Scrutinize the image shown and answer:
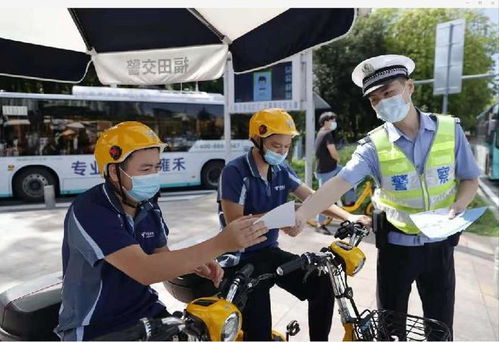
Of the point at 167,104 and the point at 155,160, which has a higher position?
the point at 167,104

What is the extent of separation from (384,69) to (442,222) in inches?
28.6

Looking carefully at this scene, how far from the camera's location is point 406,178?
6.57 ft

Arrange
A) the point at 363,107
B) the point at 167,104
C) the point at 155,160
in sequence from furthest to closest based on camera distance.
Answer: the point at 363,107, the point at 167,104, the point at 155,160

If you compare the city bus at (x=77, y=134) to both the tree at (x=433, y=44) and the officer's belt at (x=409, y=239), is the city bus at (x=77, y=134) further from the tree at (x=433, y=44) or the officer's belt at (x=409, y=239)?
the tree at (x=433, y=44)

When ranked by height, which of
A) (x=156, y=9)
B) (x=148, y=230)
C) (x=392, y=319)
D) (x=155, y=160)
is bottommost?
(x=392, y=319)

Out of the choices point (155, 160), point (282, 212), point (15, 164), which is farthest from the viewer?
point (15, 164)

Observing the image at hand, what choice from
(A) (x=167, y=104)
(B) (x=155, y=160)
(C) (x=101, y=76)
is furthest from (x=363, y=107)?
(B) (x=155, y=160)

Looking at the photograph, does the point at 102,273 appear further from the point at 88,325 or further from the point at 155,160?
the point at 155,160

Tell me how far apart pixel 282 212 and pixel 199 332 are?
0.48m

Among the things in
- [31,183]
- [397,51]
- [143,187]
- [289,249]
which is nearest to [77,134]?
[31,183]

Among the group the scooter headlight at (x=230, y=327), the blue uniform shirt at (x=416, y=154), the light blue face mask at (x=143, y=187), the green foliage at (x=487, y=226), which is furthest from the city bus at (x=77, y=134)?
the scooter headlight at (x=230, y=327)

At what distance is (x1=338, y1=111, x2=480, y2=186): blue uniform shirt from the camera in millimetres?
2025

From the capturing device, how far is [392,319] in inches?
70.4

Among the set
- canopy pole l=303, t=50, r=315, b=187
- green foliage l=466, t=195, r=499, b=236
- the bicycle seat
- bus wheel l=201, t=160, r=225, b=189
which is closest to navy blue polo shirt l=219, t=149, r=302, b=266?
the bicycle seat
